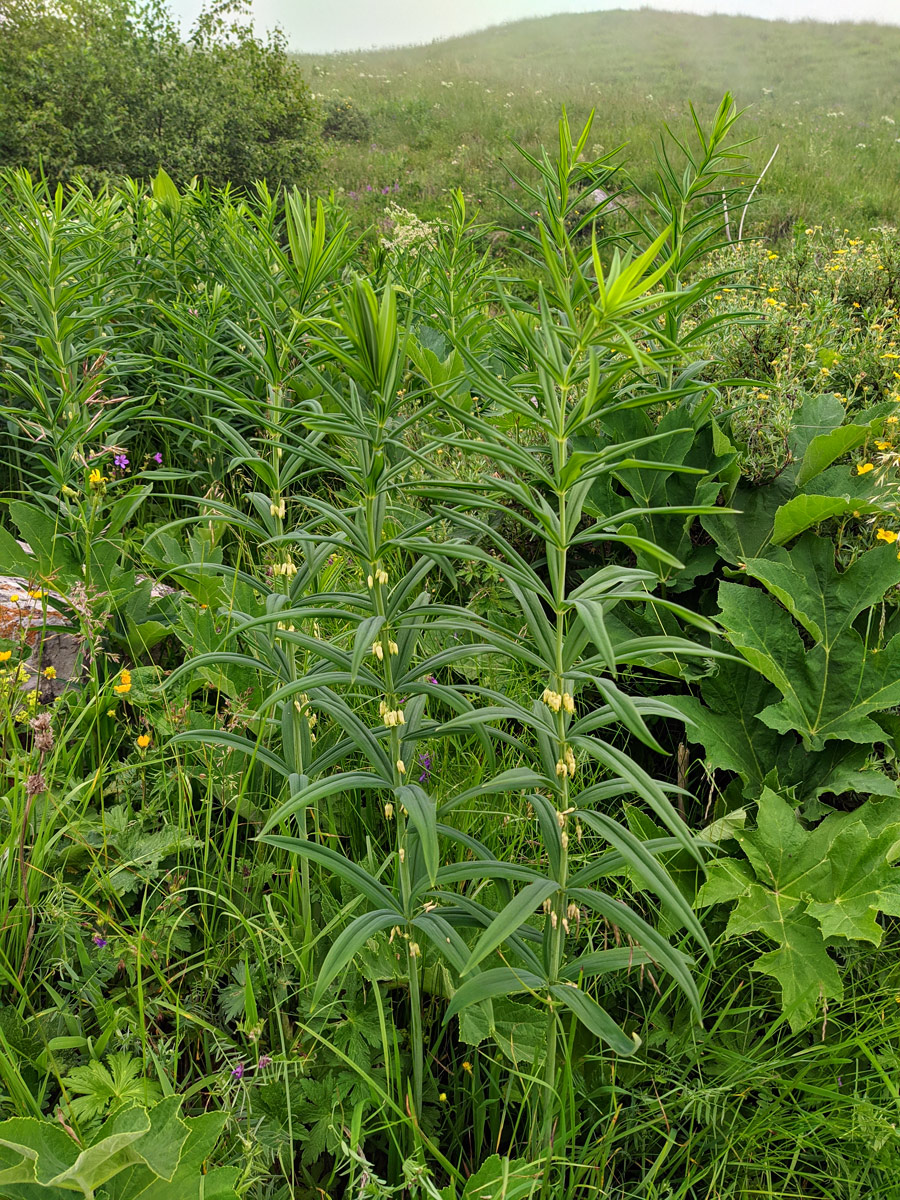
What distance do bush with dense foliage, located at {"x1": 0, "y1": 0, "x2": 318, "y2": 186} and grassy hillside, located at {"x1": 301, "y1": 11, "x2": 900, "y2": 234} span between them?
6.32 ft

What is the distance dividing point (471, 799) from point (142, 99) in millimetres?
14564

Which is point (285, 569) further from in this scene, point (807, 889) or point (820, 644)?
point (820, 644)

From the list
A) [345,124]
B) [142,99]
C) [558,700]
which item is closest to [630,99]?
[345,124]

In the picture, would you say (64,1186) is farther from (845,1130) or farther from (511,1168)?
(845,1130)

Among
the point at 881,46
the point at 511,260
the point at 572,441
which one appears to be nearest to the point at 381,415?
the point at 572,441

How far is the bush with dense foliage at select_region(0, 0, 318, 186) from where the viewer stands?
468 inches

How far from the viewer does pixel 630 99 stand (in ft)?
70.3

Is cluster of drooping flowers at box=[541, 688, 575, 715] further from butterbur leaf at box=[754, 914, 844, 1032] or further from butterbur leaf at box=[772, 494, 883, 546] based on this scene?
butterbur leaf at box=[772, 494, 883, 546]

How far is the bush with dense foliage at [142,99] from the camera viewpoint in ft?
39.0

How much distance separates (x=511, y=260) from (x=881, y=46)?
29603mm

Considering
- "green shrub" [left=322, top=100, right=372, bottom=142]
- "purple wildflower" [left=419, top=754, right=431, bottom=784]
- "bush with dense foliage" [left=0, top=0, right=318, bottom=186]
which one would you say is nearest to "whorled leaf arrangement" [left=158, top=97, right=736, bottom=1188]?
"purple wildflower" [left=419, top=754, right=431, bottom=784]

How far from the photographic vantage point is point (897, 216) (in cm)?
1157

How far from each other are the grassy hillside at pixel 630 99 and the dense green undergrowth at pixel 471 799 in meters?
5.68

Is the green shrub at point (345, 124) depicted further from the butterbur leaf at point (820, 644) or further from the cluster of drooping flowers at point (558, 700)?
the cluster of drooping flowers at point (558, 700)
